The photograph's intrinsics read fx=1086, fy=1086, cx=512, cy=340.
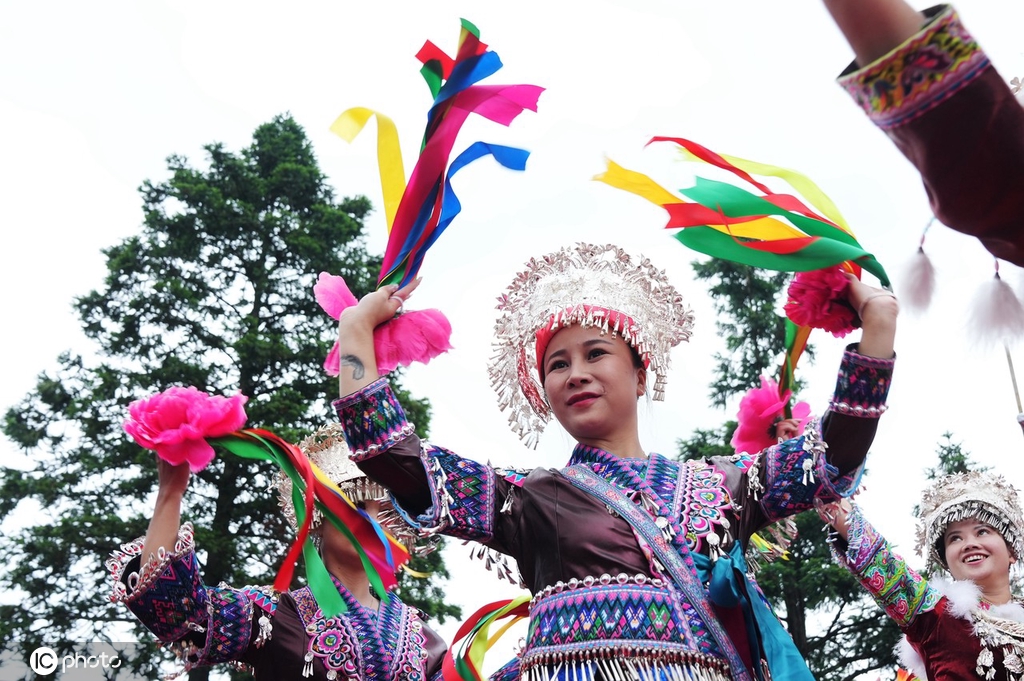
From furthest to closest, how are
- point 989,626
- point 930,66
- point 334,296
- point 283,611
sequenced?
1. point 989,626
2. point 283,611
3. point 334,296
4. point 930,66

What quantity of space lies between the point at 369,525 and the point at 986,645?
8.29 ft

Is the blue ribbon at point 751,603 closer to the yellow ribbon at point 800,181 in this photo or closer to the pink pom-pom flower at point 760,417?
the pink pom-pom flower at point 760,417

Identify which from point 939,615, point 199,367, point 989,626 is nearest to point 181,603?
point 939,615

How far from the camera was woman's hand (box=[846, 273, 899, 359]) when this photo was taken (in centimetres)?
275

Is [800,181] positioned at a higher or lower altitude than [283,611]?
higher

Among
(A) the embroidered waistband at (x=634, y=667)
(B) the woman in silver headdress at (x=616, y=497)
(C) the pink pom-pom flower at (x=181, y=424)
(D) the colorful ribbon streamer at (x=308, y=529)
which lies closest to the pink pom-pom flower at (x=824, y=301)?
(B) the woman in silver headdress at (x=616, y=497)

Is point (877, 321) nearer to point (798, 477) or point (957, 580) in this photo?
point (798, 477)

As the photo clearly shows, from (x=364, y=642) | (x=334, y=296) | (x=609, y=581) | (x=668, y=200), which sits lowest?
(x=609, y=581)

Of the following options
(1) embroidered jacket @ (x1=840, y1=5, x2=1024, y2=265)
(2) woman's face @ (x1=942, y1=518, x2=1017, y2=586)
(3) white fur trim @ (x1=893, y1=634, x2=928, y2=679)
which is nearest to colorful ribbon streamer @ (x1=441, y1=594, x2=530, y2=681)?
(3) white fur trim @ (x1=893, y1=634, x2=928, y2=679)

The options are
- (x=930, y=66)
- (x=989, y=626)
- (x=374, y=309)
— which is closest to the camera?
(x=930, y=66)

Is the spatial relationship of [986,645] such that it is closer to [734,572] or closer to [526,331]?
[734,572]

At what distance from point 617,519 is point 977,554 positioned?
2446 millimetres

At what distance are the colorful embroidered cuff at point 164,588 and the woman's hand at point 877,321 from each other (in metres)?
2.13

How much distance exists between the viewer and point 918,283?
1.80 meters
